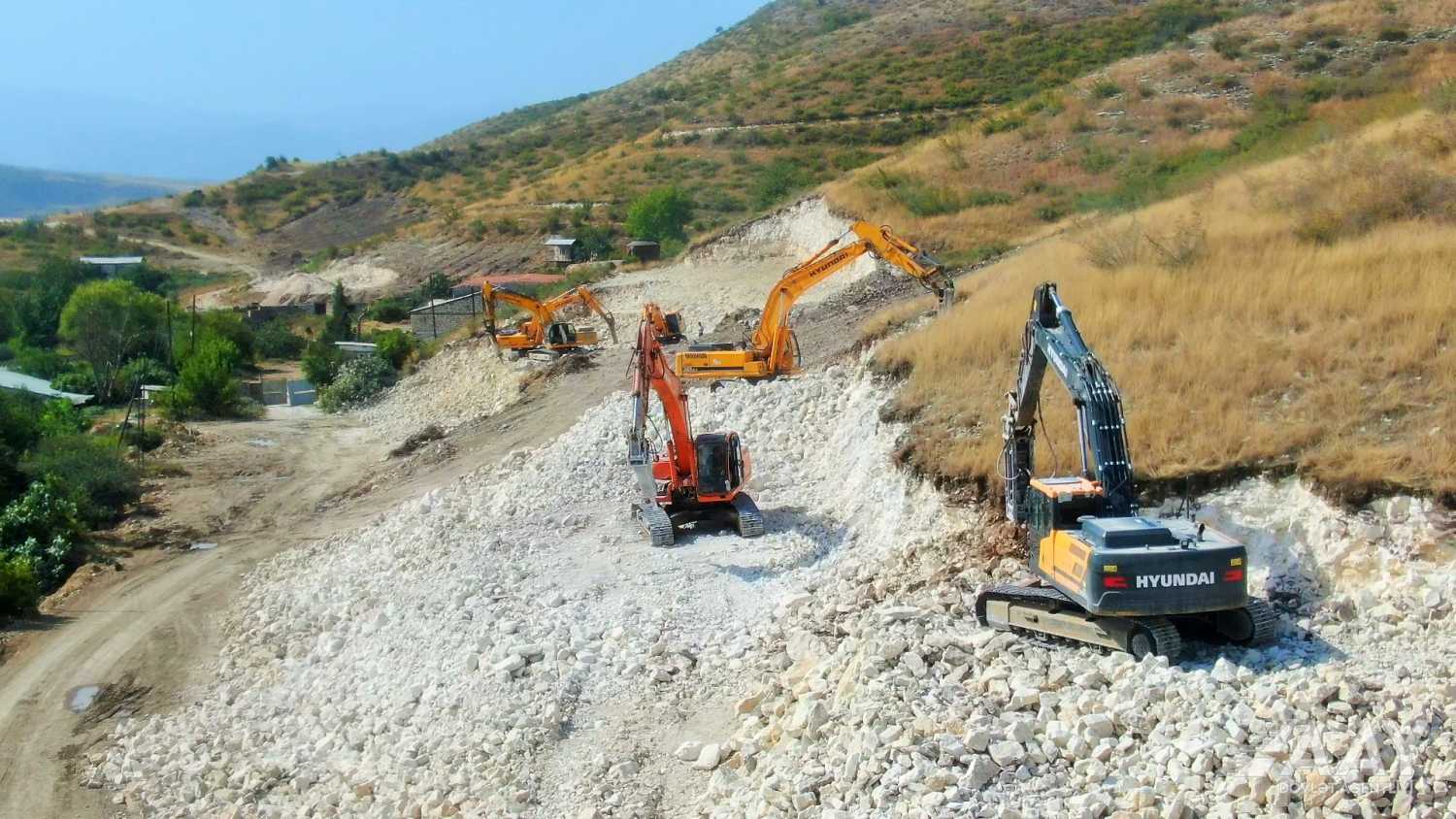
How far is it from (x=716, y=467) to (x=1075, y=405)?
23.7 ft

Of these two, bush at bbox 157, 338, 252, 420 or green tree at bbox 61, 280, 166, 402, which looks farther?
green tree at bbox 61, 280, 166, 402

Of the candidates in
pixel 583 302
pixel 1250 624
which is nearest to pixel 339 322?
pixel 583 302

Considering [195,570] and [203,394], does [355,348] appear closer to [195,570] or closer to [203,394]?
[203,394]

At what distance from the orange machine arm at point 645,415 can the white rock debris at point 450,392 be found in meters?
14.1

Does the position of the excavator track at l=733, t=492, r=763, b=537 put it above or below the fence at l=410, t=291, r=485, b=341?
below

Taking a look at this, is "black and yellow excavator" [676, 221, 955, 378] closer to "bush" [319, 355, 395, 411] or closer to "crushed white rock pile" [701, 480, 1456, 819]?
"crushed white rock pile" [701, 480, 1456, 819]

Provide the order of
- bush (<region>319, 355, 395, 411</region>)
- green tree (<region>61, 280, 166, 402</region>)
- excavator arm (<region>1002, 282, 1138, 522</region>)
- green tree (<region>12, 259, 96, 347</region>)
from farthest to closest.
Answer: green tree (<region>12, 259, 96, 347</region>), green tree (<region>61, 280, 166, 402</region>), bush (<region>319, 355, 395, 411</region>), excavator arm (<region>1002, 282, 1138, 522</region>)

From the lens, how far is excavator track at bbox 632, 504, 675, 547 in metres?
17.6

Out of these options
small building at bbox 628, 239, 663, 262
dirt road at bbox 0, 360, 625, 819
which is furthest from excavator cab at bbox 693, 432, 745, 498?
small building at bbox 628, 239, 663, 262

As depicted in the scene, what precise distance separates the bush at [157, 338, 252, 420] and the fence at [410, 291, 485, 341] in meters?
9.59

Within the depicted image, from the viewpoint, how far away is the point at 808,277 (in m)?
22.9

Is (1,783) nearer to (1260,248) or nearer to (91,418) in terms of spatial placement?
(1260,248)

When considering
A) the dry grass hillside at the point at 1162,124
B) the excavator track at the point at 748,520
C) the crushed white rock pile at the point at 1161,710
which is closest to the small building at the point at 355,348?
the dry grass hillside at the point at 1162,124

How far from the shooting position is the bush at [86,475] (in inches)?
998
